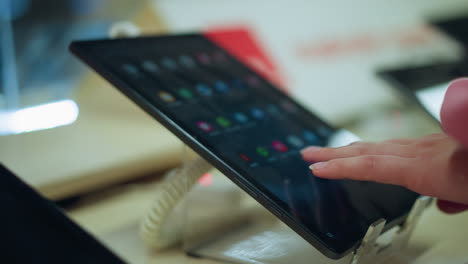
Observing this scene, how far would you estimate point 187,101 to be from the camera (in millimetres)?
551

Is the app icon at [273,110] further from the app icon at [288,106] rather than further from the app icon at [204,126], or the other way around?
the app icon at [204,126]

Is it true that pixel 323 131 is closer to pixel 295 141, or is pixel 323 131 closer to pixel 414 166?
pixel 295 141

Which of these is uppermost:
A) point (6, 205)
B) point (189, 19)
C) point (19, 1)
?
point (19, 1)

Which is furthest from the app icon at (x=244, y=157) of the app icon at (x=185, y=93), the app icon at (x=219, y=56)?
the app icon at (x=219, y=56)

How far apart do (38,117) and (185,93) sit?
350 millimetres

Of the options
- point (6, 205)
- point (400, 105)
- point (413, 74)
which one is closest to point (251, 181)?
point (6, 205)

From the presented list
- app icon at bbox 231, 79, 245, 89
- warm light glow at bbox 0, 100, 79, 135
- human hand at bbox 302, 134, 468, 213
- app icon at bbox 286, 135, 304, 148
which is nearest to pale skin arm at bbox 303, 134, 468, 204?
human hand at bbox 302, 134, 468, 213

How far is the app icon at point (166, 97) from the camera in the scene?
0.53 meters

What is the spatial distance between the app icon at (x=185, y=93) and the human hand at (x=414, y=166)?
0.18 meters

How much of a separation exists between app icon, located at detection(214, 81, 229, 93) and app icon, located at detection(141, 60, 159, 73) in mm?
76

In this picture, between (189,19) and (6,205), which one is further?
(189,19)

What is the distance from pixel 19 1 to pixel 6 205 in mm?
583

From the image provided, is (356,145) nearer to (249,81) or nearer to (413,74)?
(249,81)

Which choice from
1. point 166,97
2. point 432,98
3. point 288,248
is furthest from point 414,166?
point 432,98
